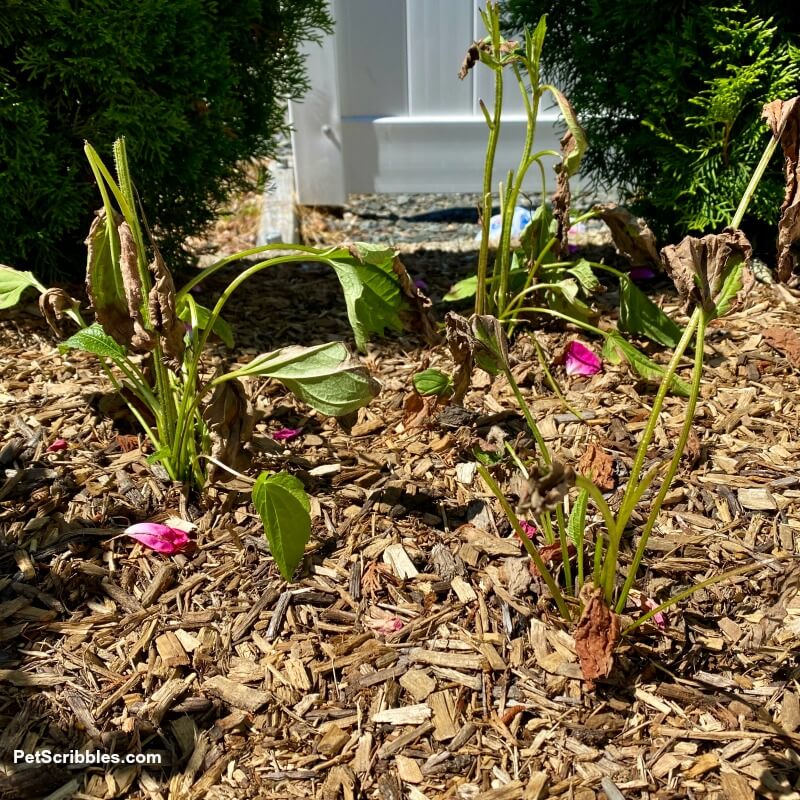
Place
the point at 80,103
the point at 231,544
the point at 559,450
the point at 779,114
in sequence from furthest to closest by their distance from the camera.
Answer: the point at 80,103 < the point at 559,450 < the point at 231,544 < the point at 779,114

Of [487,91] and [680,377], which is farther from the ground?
[487,91]

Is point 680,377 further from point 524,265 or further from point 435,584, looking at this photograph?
point 435,584

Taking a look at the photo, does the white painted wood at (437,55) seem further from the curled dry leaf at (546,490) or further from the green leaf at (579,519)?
the curled dry leaf at (546,490)

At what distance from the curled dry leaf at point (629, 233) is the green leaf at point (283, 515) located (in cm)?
134

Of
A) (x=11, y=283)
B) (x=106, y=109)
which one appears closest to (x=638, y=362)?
(x=11, y=283)

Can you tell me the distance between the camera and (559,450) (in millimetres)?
2094

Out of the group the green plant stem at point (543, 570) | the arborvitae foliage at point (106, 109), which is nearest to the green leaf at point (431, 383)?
the green plant stem at point (543, 570)

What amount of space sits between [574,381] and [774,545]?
0.78 metres

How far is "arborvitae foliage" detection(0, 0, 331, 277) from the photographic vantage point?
2.49 meters

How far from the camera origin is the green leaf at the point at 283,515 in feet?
5.13

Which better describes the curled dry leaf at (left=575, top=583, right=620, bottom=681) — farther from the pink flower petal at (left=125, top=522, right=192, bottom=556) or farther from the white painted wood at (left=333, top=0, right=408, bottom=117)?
the white painted wood at (left=333, top=0, right=408, bottom=117)

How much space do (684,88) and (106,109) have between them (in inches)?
72.5

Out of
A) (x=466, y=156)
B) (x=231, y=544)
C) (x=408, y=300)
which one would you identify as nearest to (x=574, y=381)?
(x=408, y=300)

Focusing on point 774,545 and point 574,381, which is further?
point 574,381
